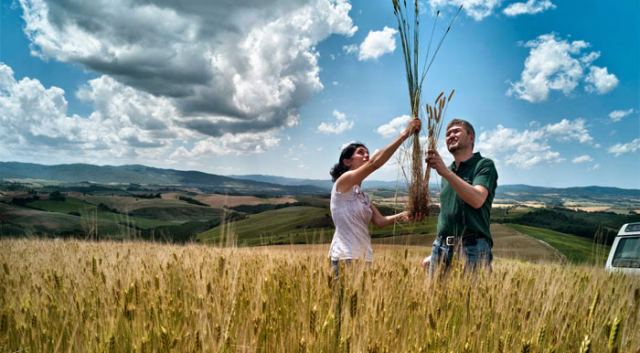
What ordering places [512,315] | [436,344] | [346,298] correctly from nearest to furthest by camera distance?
[436,344]
[346,298]
[512,315]

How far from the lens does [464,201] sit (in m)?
3.31

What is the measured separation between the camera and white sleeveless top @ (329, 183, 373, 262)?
3.55 meters

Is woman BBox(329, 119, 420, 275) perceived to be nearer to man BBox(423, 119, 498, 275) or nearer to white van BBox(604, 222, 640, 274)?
man BBox(423, 119, 498, 275)

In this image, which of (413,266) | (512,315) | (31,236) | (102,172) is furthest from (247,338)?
(102,172)

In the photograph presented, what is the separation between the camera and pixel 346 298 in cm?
194

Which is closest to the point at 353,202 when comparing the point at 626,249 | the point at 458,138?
the point at 458,138

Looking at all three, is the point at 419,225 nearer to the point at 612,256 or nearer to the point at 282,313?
the point at 282,313

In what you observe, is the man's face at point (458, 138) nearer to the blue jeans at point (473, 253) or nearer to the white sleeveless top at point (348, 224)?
the blue jeans at point (473, 253)

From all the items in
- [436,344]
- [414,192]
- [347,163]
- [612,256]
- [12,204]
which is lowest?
[12,204]

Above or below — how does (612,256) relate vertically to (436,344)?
below

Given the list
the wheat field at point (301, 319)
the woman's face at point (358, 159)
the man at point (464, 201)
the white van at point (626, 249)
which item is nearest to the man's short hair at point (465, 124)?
the man at point (464, 201)

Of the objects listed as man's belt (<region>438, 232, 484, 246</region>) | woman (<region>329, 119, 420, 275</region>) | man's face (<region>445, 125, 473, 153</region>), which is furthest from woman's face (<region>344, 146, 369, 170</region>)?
man's belt (<region>438, 232, 484, 246</region>)

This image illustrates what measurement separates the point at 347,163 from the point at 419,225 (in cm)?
105

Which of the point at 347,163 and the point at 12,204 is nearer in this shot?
the point at 347,163
